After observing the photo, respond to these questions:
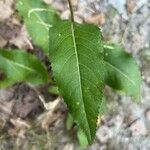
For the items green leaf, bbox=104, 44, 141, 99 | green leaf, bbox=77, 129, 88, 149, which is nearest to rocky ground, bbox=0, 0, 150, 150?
green leaf, bbox=77, 129, 88, 149

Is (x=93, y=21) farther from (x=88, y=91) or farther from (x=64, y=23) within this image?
(x=88, y=91)

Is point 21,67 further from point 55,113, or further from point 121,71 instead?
point 121,71

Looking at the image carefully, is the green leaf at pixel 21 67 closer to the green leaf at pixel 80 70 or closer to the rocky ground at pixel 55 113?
the rocky ground at pixel 55 113

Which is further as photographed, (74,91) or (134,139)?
(134,139)

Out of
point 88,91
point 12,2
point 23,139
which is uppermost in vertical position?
point 88,91

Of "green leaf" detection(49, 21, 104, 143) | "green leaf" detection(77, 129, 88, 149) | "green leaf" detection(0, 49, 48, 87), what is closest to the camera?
"green leaf" detection(49, 21, 104, 143)

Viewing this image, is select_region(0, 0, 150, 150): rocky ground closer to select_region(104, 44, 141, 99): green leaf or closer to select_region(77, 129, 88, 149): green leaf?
select_region(77, 129, 88, 149): green leaf

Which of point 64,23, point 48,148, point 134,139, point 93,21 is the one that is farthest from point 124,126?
point 64,23
